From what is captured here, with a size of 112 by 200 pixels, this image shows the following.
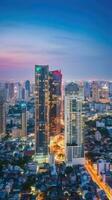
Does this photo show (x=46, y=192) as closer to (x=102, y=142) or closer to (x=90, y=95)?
(x=102, y=142)

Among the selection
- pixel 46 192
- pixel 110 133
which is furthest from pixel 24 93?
pixel 46 192

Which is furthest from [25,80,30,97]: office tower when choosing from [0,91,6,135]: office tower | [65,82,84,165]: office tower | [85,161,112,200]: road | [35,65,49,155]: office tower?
[85,161,112,200]: road

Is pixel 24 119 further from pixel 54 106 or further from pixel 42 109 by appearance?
pixel 54 106

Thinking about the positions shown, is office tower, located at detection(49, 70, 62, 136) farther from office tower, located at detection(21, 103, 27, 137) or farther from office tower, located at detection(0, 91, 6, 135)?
office tower, located at detection(0, 91, 6, 135)

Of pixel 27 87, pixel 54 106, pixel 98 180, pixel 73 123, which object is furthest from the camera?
pixel 54 106

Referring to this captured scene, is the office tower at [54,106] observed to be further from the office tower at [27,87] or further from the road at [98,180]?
the road at [98,180]

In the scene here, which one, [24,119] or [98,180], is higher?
[24,119]

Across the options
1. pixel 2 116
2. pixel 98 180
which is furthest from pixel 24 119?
pixel 98 180

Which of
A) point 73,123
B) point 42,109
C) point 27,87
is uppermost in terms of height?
point 27,87
